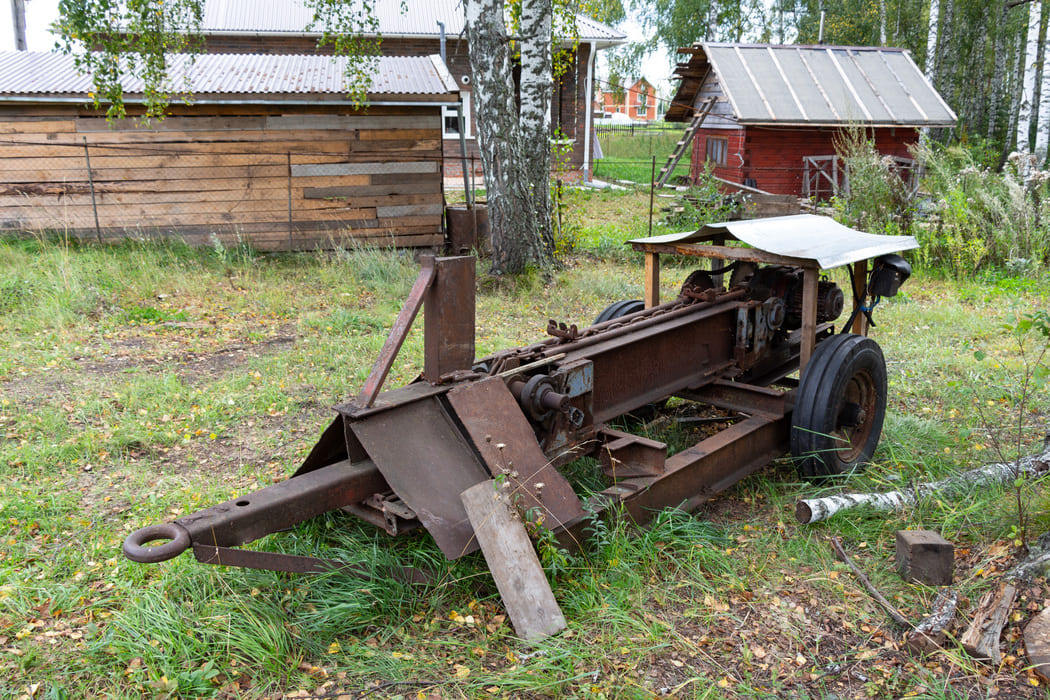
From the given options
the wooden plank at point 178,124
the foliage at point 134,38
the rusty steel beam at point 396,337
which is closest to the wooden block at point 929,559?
the rusty steel beam at point 396,337

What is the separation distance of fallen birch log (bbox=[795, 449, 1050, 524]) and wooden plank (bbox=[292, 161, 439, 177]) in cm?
894

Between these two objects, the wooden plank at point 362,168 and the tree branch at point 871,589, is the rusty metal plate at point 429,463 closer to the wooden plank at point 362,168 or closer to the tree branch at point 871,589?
the tree branch at point 871,589

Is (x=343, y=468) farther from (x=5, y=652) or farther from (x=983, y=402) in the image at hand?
(x=983, y=402)

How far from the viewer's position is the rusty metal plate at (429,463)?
9.98 ft

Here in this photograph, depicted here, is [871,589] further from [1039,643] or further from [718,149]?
[718,149]

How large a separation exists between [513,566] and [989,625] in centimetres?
191

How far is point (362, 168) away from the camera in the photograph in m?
11.5

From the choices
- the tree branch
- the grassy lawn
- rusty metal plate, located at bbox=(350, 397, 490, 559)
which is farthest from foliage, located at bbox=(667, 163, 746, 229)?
rusty metal plate, located at bbox=(350, 397, 490, 559)

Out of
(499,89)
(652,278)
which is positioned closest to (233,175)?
(499,89)

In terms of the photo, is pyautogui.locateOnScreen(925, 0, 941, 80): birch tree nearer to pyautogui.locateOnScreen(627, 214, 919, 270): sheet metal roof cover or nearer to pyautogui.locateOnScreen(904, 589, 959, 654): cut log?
pyautogui.locateOnScreen(627, 214, 919, 270): sheet metal roof cover

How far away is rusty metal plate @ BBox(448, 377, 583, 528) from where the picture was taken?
3.28 metres

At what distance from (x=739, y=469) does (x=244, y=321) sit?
5.89m

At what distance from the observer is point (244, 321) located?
27.1 feet

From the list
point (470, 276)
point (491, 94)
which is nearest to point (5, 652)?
point (470, 276)
